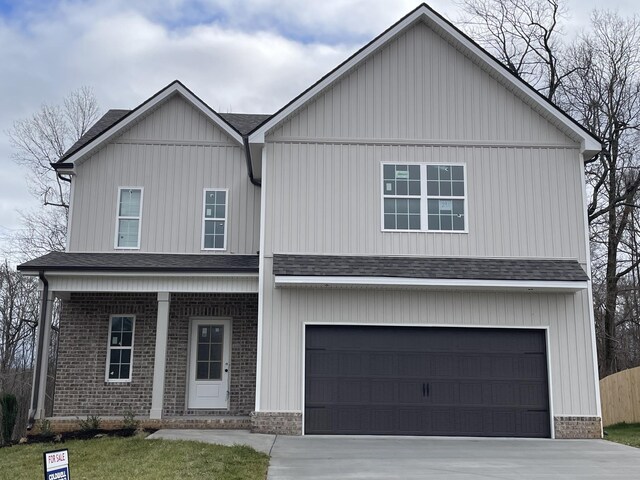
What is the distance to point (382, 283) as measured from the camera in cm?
1251

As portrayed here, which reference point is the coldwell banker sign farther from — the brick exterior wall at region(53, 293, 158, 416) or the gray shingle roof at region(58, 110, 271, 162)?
the gray shingle roof at region(58, 110, 271, 162)

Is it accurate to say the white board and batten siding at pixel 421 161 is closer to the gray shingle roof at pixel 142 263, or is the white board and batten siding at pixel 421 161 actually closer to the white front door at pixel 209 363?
the gray shingle roof at pixel 142 263

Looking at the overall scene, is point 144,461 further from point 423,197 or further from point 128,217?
point 423,197

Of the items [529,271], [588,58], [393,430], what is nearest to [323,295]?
[393,430]

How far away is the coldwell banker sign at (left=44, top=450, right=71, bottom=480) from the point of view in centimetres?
600

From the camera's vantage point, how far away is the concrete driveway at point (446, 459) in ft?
29.2

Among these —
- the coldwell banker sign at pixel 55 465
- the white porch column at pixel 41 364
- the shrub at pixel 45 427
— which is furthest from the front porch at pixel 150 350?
the coldwell banker sign at pixel 55 465

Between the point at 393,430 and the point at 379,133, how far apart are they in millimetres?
6207

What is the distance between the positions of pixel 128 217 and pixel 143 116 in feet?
8.40

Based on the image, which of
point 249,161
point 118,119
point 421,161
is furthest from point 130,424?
point 118,119

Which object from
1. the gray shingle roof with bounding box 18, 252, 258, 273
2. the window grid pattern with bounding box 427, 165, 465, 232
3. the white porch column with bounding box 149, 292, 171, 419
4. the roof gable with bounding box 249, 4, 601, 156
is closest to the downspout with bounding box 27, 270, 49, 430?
the gray shingle roof with bounding box 18, 252, 258, 273

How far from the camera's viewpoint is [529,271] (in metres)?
12.8

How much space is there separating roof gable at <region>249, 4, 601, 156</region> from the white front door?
468 centimetres

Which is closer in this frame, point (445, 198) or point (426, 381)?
point (426, 381)
